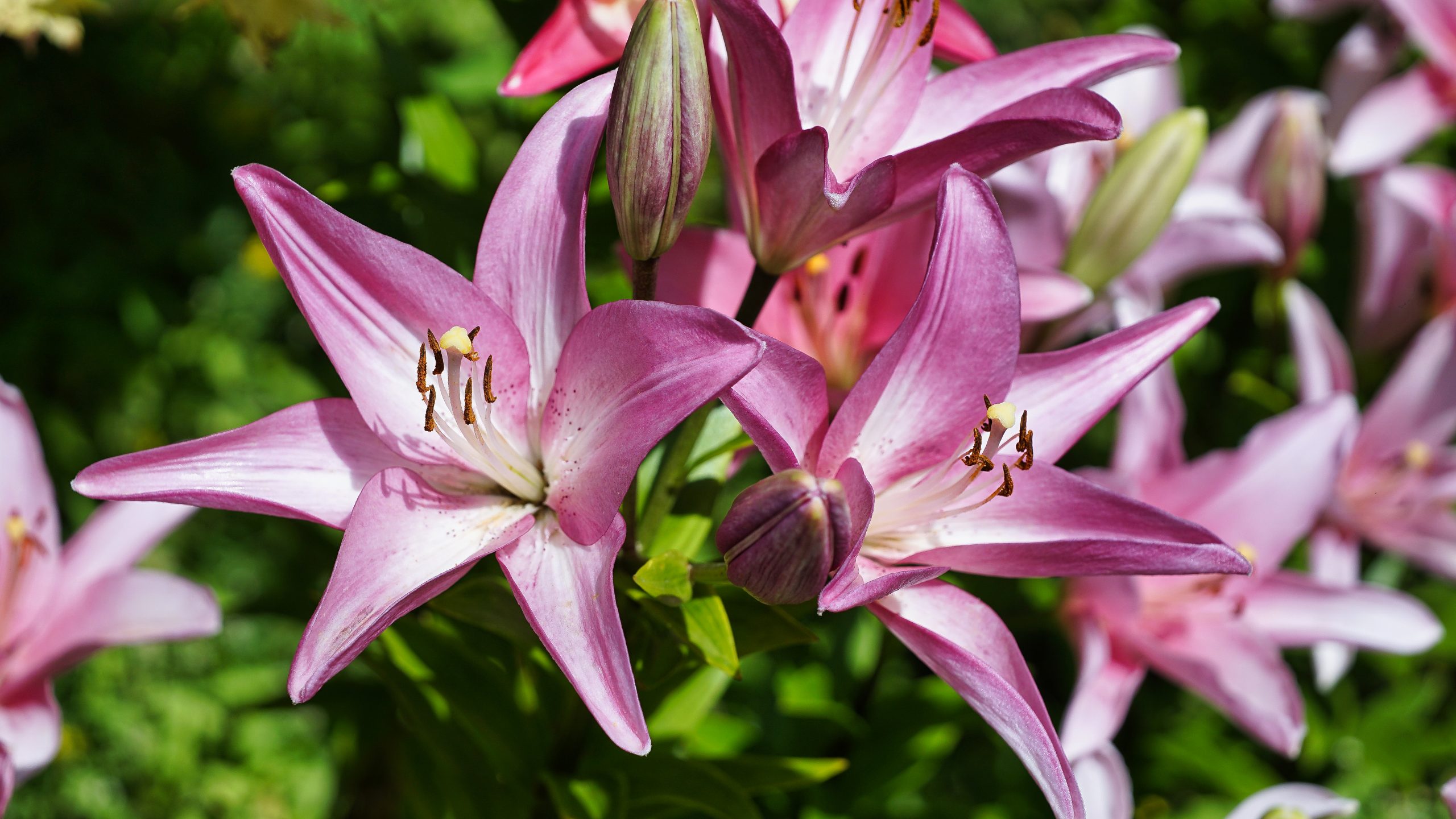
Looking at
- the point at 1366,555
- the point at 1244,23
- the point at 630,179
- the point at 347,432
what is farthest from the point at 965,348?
the point at 1244,23

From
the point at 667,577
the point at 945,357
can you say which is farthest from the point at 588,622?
the point at 945,357

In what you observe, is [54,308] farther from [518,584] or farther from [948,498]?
[948,498]

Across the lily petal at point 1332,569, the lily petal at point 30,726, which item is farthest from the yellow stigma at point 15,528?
the lily petal at point 1332,569

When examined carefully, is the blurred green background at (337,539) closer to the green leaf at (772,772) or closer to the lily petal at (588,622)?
the green leaf at (772,772)

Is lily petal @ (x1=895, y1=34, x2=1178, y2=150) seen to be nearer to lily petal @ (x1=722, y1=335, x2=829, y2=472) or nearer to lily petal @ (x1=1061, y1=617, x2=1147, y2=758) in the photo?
lily petal @ (x1=722, y1=335, x2=829, y2=472)

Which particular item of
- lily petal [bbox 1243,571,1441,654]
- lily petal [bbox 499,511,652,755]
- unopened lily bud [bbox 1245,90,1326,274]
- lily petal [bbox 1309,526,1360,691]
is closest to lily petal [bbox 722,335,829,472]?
lily petal [bbox 499,511,652,755]

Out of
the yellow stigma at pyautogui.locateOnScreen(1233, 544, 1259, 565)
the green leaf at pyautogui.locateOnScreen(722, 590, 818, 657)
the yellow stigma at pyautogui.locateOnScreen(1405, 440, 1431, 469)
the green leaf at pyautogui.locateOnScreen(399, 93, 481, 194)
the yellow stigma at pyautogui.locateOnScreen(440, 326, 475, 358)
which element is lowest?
the yellow stigma at pyautogui.locateOnScreen(1405, 440, 1431, 469)

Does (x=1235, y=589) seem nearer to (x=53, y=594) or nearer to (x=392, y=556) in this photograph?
(x=392, y=556)
